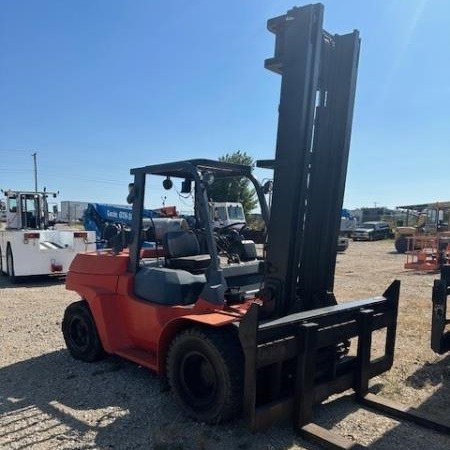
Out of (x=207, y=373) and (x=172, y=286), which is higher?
(x=172, y=286)

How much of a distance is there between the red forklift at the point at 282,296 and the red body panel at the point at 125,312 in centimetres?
2

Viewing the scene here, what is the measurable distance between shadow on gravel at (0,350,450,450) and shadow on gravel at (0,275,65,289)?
664 centimetres

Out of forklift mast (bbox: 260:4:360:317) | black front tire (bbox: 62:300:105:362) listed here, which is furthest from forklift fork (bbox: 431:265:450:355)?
black front tire (bbox: 62:300:105:362)

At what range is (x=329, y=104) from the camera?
406cm

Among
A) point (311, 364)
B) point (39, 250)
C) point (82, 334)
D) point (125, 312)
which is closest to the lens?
point (311, 364)

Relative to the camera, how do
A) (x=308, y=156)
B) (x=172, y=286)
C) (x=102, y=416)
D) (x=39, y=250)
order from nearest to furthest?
(x=308, y=156) < (x=102, y=416) < (x=172, y=286) < (x=39, y=250)

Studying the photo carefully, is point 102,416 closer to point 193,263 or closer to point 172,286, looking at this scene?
point 172,286

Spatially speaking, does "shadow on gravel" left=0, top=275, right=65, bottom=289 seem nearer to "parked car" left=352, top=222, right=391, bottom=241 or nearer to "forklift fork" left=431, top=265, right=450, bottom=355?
"forklift fork" left=431, top=265, right=450, bottom=355

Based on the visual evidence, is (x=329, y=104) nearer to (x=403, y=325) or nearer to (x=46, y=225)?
(x=403, y=325)

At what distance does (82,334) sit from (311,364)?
10.1 ft

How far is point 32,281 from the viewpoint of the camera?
39.1 feet

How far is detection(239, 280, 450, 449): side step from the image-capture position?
3.29m

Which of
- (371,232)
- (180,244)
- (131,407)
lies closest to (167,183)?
(180,244)

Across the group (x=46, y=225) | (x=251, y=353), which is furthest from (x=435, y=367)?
(x=46, y=225)
